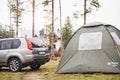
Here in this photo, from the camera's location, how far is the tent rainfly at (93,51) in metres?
12.8

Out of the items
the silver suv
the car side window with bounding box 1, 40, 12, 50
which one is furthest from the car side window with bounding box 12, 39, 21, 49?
the car side window with bounding box 1, 40, 12, 50

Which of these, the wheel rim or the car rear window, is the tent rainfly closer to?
the wheel rim

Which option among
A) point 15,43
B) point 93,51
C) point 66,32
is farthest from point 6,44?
point 66,32

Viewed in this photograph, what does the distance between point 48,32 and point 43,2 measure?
17.7m

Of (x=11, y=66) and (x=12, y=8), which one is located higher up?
(x=12, y=8)

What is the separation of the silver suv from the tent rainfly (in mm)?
2238

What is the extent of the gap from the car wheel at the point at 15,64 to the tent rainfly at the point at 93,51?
2777 millimetres

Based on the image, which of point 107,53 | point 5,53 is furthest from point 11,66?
point 107,53

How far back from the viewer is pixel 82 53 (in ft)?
44.7

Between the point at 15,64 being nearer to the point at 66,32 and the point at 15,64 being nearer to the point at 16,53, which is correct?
the point at 16,53

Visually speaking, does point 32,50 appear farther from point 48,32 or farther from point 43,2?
point 48,32

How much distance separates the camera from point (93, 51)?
13.4 m

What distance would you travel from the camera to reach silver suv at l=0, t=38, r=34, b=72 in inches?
598

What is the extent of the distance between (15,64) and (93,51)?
179 inches
